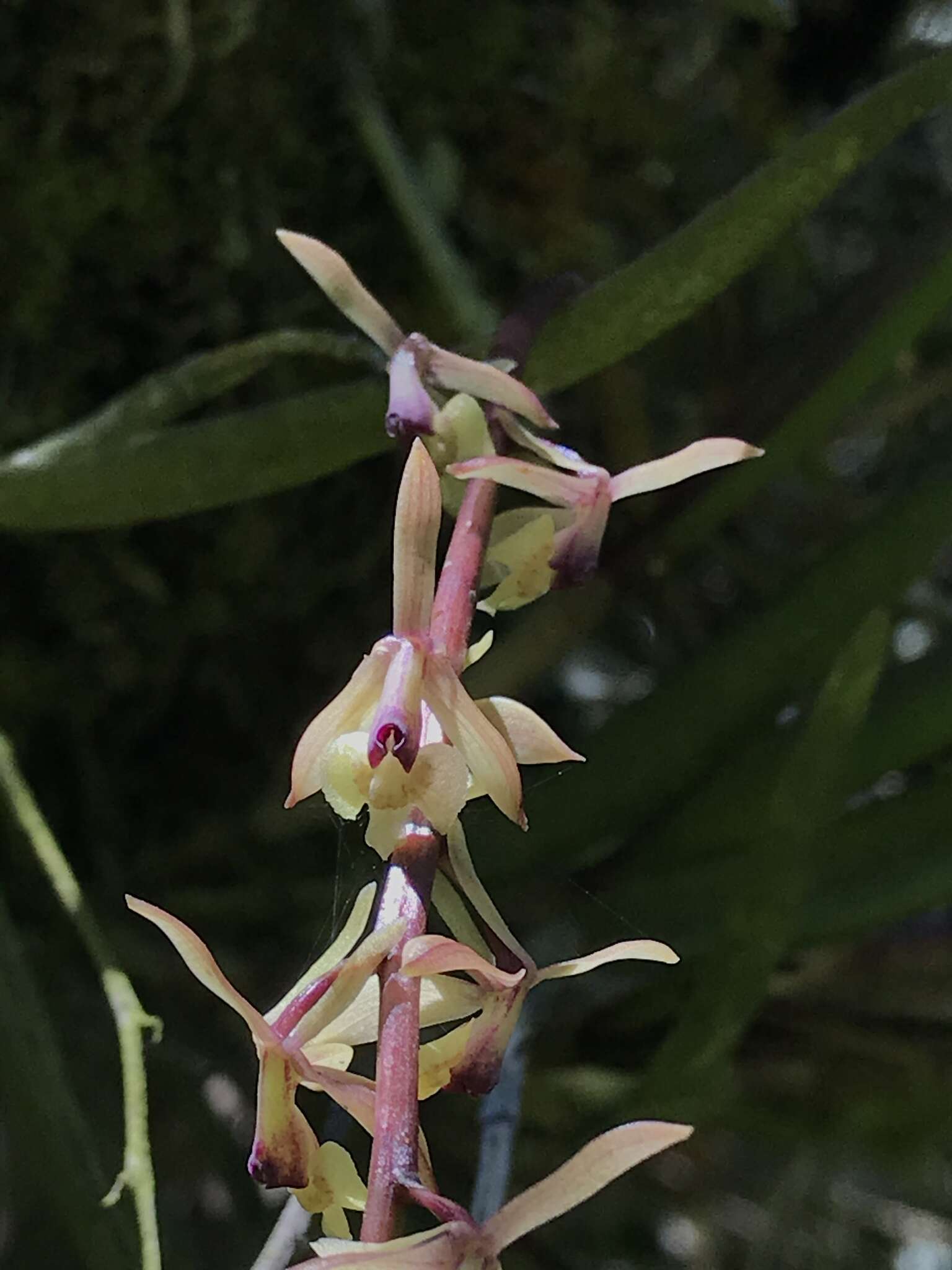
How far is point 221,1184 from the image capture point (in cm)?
61

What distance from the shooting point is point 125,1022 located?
0.35 metres

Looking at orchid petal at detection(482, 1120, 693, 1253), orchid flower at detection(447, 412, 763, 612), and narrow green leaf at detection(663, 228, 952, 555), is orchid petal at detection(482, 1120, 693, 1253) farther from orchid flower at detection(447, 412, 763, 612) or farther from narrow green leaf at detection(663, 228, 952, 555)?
narrow green leaf at detection(663, 228, 952, 555)

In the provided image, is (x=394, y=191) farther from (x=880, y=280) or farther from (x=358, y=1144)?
(x=358, y=1144)

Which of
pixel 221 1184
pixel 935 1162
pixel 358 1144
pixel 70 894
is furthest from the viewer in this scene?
pixel 935 1162

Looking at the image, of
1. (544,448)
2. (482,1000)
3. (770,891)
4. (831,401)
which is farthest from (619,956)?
(831,401)

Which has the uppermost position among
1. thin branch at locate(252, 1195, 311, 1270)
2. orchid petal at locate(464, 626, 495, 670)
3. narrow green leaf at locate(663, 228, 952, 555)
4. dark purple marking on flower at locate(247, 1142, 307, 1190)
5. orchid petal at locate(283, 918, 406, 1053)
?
narrow green leaf at locate(663, 228, 952, 555)

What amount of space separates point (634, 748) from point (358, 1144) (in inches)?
7.8

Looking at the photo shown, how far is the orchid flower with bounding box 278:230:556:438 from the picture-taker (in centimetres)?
26

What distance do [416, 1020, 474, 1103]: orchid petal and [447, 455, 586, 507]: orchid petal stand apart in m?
0.10

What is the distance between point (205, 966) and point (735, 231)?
11.7 inches

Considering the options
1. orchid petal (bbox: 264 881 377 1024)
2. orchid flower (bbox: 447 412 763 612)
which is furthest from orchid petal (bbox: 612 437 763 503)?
orchid petal (bbox: 264 881 377 1024)

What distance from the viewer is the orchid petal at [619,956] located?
0.20 m

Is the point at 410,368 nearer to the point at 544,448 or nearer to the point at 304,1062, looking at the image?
the point at 544,448

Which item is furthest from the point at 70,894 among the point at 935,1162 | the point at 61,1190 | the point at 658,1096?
the point at 935,1162
